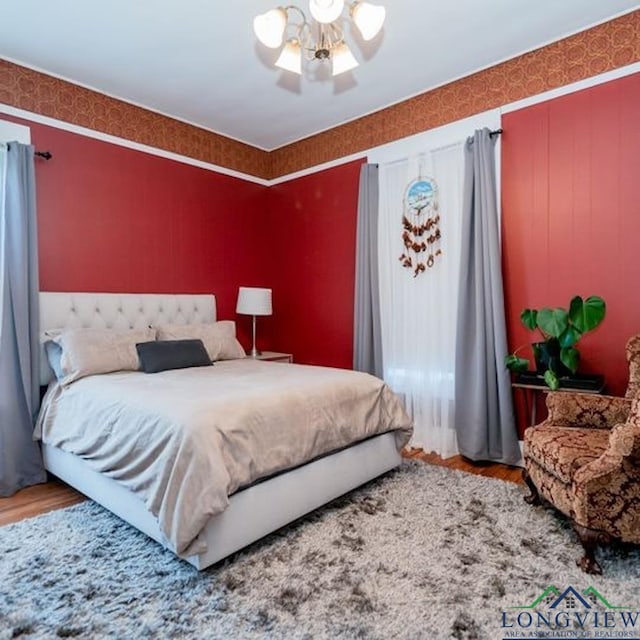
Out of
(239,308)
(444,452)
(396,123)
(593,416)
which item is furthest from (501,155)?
(239,308)

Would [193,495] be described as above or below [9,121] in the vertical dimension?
below

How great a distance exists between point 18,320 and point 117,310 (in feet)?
2.60

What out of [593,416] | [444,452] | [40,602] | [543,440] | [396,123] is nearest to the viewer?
[40,602]

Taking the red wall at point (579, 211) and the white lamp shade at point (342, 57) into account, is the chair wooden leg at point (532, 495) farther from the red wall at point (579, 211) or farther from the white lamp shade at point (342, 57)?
the white lamp shade at point (342, 57)

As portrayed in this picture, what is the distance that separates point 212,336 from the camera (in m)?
3.92

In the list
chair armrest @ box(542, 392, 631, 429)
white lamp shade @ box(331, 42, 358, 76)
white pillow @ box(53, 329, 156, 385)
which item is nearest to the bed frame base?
white pillow @ box(53, 329, 156, 385)

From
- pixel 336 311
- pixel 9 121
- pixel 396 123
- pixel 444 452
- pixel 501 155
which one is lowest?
pixel 444 452

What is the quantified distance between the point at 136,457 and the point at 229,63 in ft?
9.23

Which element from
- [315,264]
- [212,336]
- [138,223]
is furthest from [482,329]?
[138,223]

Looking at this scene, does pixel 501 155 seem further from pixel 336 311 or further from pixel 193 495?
pixel 193 495

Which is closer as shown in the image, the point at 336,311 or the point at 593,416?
the point at 593,416

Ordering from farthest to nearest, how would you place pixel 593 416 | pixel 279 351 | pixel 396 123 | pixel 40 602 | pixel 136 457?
pixel 279 351 < pixel 396 123 < pixel 593 416 < pixel 136 457 < pixel 40 602

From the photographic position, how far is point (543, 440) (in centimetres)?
239

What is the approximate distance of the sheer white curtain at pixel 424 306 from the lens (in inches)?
145
